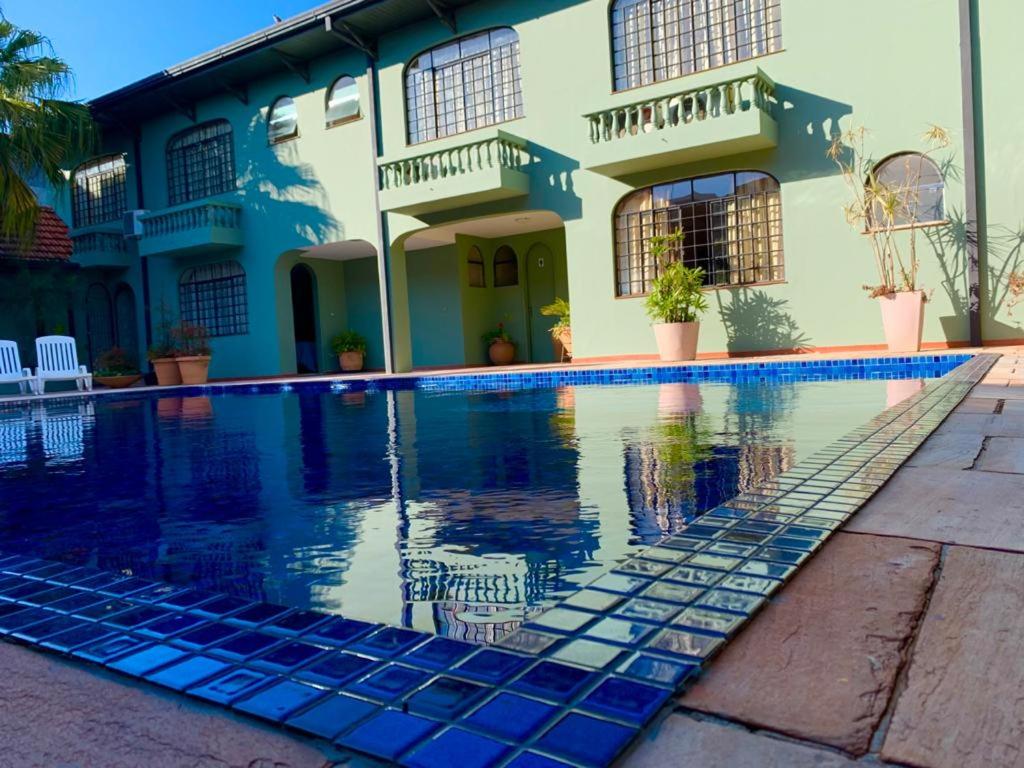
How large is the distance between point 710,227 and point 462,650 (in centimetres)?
1128

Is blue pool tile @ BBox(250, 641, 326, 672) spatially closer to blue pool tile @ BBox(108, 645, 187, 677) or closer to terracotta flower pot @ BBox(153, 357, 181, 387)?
blue pool tile @ BBox(108, 645, 187, 677)

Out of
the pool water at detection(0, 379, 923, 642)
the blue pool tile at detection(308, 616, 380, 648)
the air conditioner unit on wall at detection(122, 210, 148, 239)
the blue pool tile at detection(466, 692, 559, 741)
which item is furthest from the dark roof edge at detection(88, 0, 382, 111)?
the blue pool tile at detection(466, 692, 559, 741)

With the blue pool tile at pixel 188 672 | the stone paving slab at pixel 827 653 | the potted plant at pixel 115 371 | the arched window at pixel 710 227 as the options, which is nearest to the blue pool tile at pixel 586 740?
the stone paving slab at pixel 827 653

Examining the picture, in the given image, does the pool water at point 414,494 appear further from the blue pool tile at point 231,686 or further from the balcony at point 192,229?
the balcony at point 192,229

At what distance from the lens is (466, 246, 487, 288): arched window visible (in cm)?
1697

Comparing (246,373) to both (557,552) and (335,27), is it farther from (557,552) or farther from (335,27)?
(557,552)

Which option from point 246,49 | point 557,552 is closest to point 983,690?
point 557,552

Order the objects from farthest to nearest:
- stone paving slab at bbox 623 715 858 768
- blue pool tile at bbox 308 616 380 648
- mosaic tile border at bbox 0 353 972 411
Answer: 1. mosaic tile border at bbox 0 353 972 411
2. blue pool tile at bbox 308 616 380 648
3. stone paving slab at bbox 623 715 858 768

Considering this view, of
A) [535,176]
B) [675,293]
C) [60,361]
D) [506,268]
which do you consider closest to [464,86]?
[535,176]

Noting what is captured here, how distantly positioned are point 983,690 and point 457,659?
87cm

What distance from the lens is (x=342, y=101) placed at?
1544 centimetres

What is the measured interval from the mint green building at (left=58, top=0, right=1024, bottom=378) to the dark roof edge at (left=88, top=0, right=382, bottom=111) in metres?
0.05

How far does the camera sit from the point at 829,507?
2332mm

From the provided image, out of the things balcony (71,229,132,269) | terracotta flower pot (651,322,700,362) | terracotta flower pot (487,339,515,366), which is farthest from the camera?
balcony (71,229,132,269)
